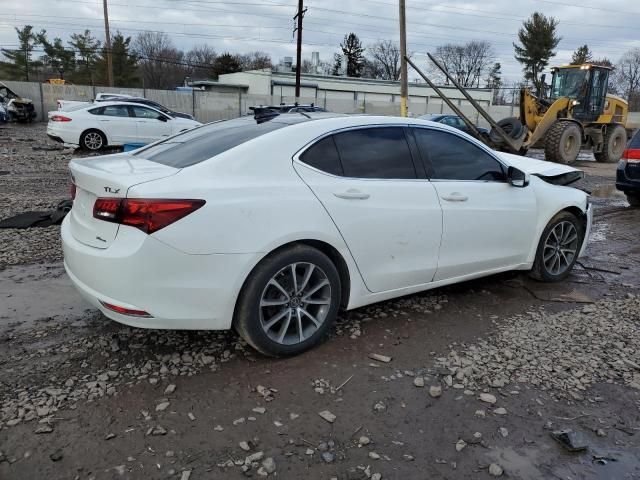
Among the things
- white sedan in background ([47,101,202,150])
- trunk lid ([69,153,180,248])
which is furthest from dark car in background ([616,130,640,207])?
white sedan in background ([47,101,202,150])

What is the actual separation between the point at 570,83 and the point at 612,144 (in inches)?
133

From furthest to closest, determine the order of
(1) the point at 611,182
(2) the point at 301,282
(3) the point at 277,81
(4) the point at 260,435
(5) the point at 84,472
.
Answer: (3) the point at 277,81 → (1) the point at 611,182 → (2) the point at 301,282 → (4) the point at 260,435 → (5) the point at 84,472

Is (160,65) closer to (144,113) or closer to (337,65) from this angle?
(337,65)

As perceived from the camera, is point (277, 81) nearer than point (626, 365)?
No

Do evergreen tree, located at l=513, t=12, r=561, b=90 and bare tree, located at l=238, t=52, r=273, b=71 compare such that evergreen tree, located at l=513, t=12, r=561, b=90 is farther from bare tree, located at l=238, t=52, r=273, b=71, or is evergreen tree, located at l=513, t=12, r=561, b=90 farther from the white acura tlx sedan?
the white acura tlx sedan

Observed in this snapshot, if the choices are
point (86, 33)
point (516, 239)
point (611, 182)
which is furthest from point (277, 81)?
point (516, 239)

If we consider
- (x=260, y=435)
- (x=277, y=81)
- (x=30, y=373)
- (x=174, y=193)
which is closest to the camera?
(x=260, y=435)

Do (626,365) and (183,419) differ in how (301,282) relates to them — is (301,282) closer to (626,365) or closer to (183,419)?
(183,419)

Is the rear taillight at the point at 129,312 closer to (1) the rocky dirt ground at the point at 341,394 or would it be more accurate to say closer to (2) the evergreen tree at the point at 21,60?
(1) the rocky dirt ground at the point at 341,394

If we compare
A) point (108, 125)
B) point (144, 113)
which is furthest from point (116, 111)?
point (144, 113)

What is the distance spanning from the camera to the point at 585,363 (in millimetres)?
3586

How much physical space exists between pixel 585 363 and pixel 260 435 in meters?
2.29

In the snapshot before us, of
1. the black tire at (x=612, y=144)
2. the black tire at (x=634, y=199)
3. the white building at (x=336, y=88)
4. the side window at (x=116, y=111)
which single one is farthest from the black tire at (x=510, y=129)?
the white building at (x=336, y=88)

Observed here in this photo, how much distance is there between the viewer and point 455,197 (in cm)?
413
